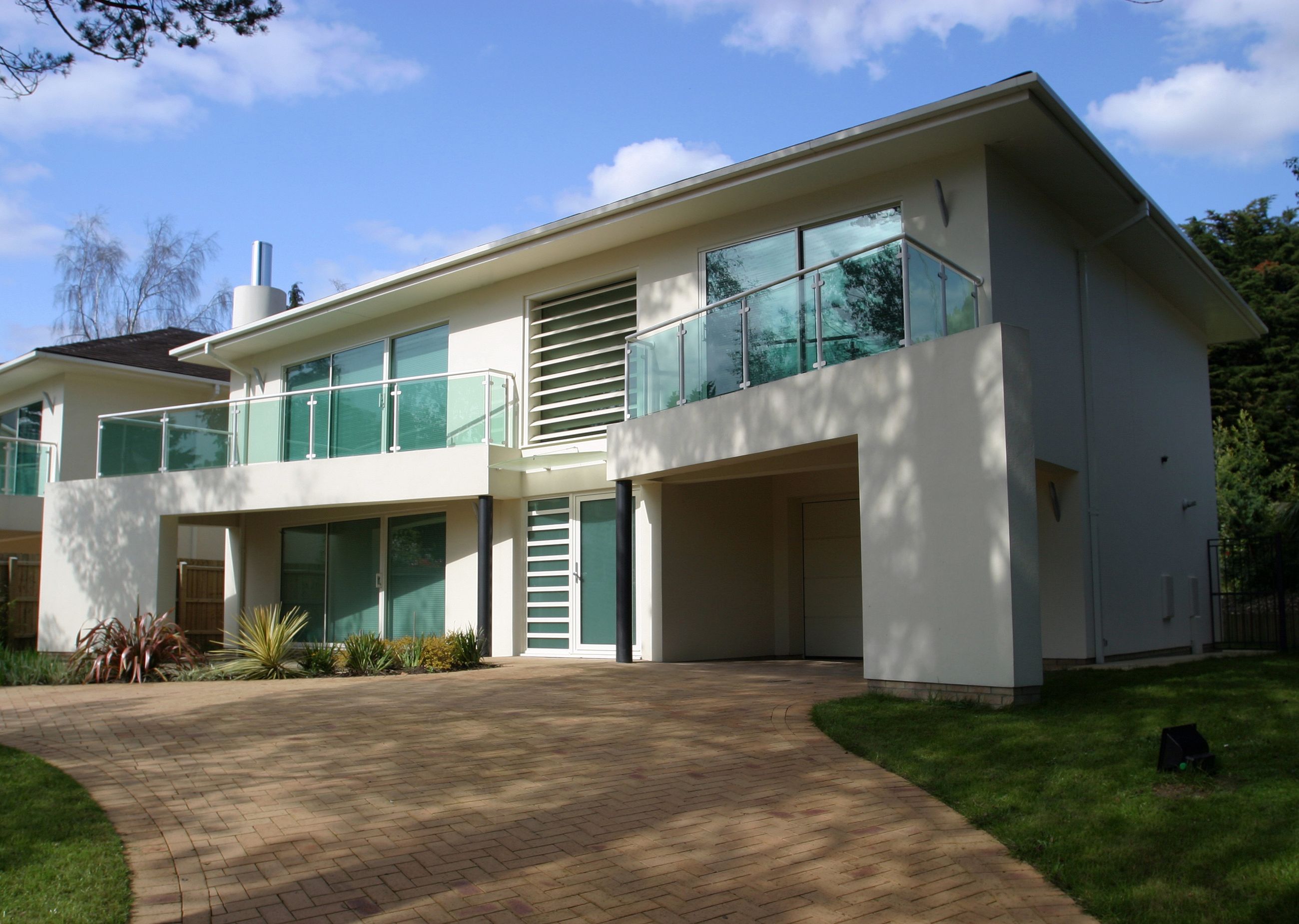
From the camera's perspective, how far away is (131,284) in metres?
41.5

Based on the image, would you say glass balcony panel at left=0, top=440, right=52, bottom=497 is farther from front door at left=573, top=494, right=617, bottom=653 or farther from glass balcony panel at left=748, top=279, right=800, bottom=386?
glass balcony panel at left=748, top=279, right=800, bottom=386

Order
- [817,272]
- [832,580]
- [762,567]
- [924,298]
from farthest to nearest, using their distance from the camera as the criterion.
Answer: [762,567] → [832,580] → [817,272] → [924,298]

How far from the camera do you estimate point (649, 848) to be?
17.0 ft

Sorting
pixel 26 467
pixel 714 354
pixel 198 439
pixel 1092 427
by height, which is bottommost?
pixel 1092 427

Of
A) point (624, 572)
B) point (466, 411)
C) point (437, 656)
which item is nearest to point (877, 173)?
point (624, 572)

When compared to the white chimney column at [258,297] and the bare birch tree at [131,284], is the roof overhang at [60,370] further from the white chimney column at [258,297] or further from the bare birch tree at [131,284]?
the bare birch tree at [131,284]

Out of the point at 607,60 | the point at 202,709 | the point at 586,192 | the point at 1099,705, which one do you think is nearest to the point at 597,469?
the point at 607,60

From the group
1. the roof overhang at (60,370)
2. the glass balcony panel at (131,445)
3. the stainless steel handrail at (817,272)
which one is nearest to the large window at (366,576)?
the glass balcony panel at (131,445)

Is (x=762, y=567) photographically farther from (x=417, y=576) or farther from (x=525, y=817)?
(x=525, y=817)

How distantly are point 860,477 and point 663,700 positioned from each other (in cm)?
277

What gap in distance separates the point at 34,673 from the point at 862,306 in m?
11.7

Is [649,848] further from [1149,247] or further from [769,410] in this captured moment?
[1149,247]

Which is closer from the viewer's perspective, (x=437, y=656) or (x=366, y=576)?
(x=437, y=656)

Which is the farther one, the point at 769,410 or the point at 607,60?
the point at 607,60
